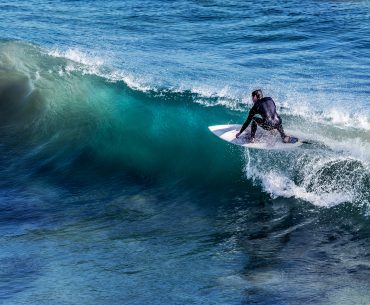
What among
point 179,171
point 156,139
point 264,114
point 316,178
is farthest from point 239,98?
point 316,178

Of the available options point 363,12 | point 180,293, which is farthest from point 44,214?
point 363,12

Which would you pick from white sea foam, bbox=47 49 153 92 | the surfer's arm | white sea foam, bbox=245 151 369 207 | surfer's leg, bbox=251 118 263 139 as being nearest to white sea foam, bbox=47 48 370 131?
white sea foam, bbox=47 49 153 92

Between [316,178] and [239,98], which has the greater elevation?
[239,98]

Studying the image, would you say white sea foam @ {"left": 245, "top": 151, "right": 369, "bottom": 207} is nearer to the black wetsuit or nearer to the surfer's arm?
the black wetsuit

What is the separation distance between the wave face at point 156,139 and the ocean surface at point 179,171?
0.06 meters

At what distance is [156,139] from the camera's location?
798 inches

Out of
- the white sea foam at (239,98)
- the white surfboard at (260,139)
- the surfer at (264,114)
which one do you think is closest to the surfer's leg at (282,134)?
the surfer at (264,114)

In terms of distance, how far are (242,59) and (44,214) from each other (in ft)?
47.4

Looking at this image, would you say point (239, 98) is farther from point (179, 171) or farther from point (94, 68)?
point (94, 68)

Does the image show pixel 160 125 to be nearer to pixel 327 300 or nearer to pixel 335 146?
pixel 335 146

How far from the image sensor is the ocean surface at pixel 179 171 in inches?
505

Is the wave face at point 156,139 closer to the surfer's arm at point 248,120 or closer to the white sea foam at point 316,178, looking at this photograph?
the white sea foam at point 316,178

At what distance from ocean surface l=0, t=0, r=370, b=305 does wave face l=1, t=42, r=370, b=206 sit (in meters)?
0.06

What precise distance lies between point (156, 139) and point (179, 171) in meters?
1.94
